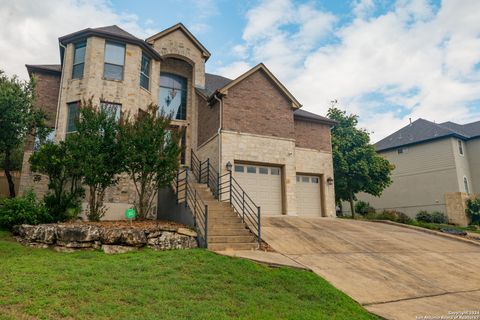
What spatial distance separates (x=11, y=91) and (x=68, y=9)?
407 centimetres

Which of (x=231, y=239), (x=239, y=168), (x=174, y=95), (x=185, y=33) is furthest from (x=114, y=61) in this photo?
(x=231, y=239)

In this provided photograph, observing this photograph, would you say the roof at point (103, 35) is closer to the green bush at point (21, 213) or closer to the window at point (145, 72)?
the window at point (145, 72)

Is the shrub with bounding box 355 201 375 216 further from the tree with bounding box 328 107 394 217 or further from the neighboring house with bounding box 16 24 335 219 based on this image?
the neighboring house with bounding box 16 24 335 219

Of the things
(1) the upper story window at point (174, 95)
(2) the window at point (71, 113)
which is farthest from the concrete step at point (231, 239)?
(1) the upper story window at point (174, 95)

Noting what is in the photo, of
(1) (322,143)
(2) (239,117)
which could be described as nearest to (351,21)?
(2) (239,117)

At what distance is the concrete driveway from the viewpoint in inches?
281

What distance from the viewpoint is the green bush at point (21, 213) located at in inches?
423

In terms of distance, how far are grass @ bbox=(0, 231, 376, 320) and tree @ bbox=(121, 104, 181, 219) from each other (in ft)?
13.0

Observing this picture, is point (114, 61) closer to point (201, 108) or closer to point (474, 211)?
point (201, 108)

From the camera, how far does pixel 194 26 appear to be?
20641 mm

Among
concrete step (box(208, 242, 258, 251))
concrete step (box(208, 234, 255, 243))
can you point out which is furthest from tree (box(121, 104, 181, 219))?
concrete step (box(208, 242, 258, 251))

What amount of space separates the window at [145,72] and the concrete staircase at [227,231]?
7.86 m

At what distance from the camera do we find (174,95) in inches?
802

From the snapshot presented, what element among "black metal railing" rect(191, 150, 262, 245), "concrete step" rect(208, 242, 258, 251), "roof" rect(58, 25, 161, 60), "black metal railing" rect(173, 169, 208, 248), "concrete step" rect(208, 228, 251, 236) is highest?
"roof" rect(58, 25, 161, 60)
